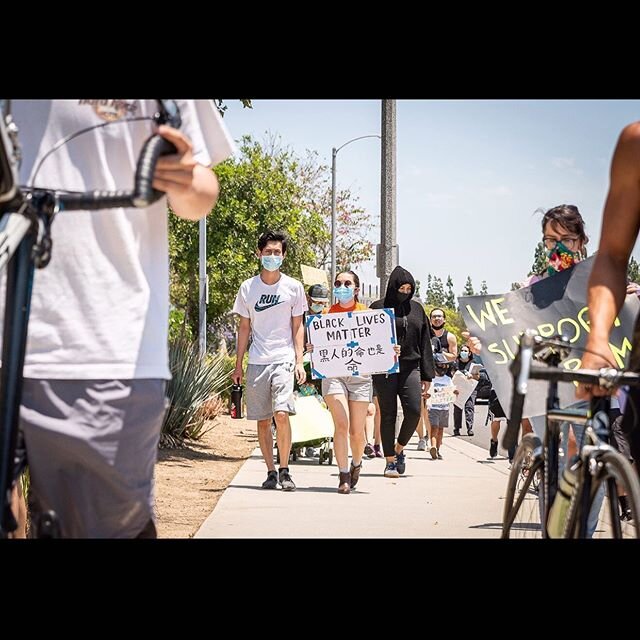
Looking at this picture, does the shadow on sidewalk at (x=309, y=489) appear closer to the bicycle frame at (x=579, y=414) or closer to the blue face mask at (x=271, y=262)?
the blue face mask at (x=271, y=262)

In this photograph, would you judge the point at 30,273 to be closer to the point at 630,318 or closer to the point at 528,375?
the point at 528,375

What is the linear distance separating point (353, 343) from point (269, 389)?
4.18 ft

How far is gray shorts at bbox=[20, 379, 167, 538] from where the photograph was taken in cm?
298

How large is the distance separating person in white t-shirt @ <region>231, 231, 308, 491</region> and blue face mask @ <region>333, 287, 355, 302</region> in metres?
1.32

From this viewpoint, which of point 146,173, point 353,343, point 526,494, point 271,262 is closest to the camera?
point 146,173

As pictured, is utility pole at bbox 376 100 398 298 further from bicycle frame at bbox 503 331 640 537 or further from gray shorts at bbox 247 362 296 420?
bicycle frame at bbox 503 331 640 537

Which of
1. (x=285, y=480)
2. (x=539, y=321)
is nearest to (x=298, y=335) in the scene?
(x=285, y=480)

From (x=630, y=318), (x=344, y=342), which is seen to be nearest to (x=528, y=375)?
(x=630, y=318)

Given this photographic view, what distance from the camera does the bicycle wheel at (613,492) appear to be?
2.94 metres

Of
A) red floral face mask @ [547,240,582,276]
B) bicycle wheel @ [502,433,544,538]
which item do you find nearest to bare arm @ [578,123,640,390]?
bicycle wheel @ [502,433,544,538]

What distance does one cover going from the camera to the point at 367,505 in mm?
9414

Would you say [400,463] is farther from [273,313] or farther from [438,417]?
[273,313]

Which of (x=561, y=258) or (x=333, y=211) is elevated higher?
(x=333, y=211)
